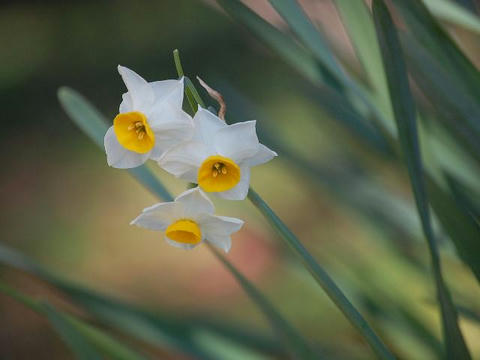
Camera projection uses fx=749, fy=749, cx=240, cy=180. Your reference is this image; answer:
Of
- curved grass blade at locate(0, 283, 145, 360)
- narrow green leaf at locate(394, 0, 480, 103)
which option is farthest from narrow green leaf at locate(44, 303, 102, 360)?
narrow green leaf at locate(394, 0, 480, 103)

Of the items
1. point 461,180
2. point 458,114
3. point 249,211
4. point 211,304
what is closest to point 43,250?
point 211,304

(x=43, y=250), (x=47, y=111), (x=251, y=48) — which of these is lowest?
(x=43, y=250)

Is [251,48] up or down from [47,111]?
down

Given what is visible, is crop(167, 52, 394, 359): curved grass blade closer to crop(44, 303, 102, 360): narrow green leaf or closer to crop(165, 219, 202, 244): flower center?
crop(165, 219, 202, 244): flower center

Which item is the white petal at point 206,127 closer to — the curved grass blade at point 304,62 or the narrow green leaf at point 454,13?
the curved grass blade at point 304,62

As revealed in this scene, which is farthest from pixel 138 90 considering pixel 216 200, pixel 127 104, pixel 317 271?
pixel 216 200

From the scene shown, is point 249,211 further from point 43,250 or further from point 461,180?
point 43,250
